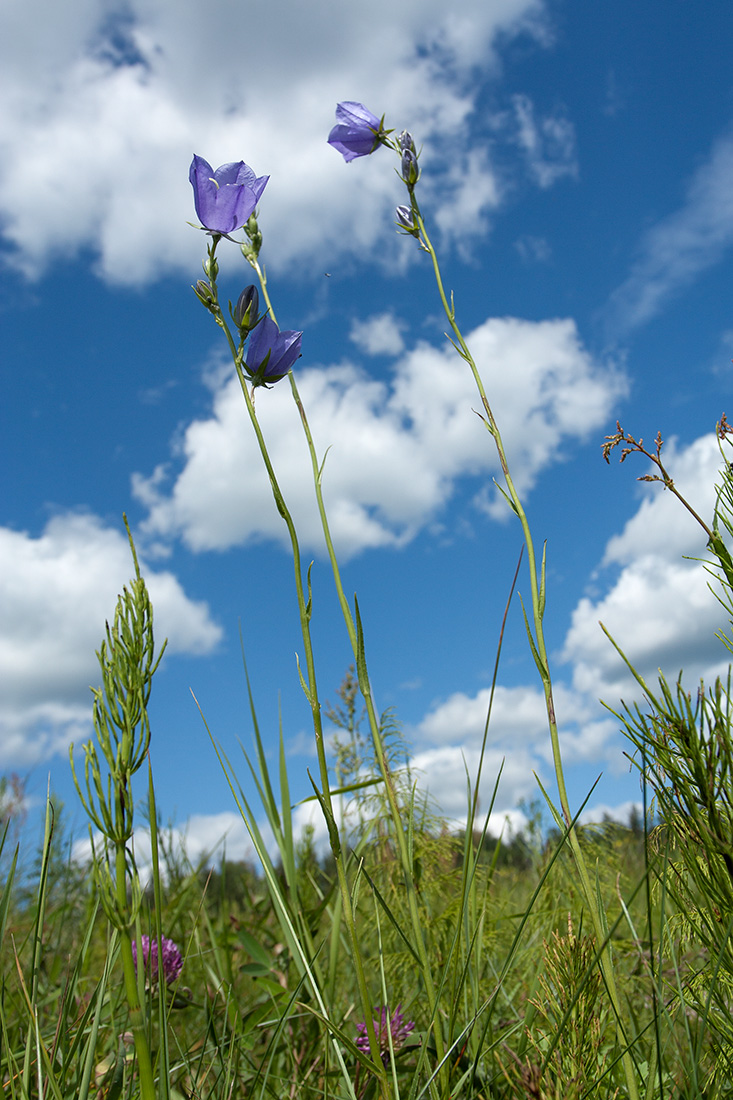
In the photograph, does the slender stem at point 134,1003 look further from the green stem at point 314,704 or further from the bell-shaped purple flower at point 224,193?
the bell-shaped purple flower at point 224,193

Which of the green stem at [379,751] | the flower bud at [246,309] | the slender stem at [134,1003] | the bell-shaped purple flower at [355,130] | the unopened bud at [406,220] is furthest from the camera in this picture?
the bell-shaped purple flower at [355,130]

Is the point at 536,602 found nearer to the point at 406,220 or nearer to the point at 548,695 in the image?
the point at 548,695

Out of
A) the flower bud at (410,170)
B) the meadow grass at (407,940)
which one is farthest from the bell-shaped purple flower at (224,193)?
the flower bud at (410,170)

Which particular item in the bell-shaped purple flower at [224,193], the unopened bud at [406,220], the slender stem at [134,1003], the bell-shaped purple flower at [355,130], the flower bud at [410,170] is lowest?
the slender stem at [134,1003]

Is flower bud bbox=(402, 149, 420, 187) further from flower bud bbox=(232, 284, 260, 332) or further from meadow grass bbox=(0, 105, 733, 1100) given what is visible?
flower bud bbox=(232, 284, 260, 332)

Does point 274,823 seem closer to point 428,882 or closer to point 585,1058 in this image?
point 585,1058

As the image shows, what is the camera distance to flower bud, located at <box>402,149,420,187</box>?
1886 mm

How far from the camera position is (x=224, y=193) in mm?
1559

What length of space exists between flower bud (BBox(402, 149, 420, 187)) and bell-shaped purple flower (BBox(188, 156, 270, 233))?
46 cm

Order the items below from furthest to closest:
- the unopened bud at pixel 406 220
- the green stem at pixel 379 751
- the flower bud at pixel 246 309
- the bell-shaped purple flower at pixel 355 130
Answer: the bell-shaped purple flower at pixel 355 130 < the unopened bud at pixel 406 220 < the flower bud at pixel 246 309 < the green stem at pixel 379 751

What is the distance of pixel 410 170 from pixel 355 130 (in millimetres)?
296

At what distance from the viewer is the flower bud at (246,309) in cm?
149

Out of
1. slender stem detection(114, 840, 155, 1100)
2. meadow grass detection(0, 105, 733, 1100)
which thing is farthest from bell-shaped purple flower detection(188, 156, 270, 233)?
slender stem detection(114, 840, 155, 1100)

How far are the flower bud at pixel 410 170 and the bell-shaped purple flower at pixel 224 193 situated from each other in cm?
46
